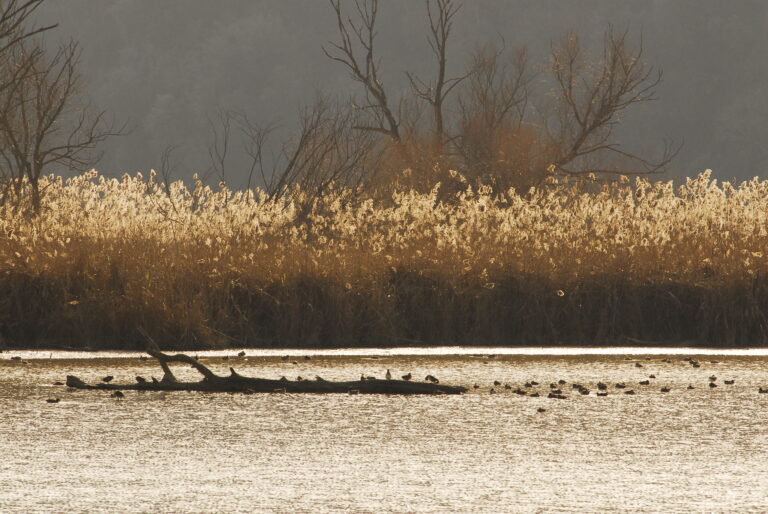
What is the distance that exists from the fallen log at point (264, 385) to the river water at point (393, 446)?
0.12m

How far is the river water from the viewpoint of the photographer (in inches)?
194

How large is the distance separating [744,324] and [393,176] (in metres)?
11.4

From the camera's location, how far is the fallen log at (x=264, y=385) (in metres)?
8.06

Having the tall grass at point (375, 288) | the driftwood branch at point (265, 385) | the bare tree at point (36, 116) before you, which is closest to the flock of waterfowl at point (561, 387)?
the driftwood branch at point (265, 385)

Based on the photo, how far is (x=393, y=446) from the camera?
20.2 ft

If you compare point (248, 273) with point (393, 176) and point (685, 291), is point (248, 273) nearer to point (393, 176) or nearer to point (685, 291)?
point (685, 291)

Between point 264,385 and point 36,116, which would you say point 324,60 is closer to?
point 36,116

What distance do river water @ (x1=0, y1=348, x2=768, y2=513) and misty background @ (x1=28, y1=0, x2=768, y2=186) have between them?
54.9 metres

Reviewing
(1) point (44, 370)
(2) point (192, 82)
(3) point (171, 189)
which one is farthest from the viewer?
(2) point (192, 82)

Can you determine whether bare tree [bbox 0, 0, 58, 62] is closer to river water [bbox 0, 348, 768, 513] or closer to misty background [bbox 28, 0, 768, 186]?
river water [bbox 0, 348, 768, 513]

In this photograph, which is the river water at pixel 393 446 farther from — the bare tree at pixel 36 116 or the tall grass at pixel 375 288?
the bare tree at pixel 36 116

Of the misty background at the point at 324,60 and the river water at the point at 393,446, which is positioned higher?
the misty background at the point at 324,60

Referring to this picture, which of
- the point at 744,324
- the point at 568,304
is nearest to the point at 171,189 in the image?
the point at 568,304

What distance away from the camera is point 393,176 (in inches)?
895
